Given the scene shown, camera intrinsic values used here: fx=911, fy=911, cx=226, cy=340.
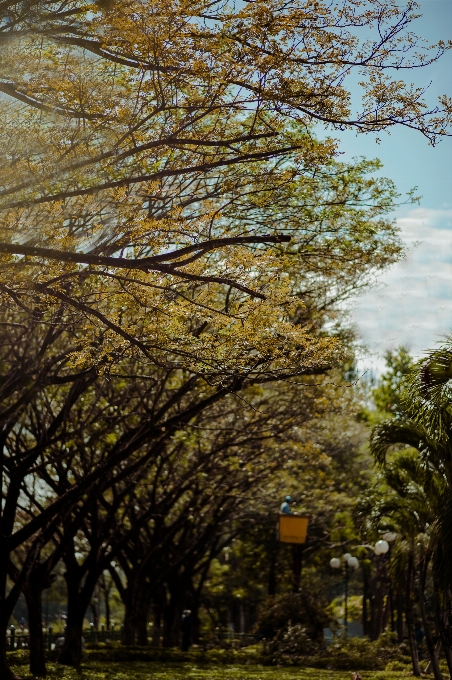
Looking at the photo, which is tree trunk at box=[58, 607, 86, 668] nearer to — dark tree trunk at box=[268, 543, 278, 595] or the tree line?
the tree line

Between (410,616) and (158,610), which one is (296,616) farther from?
(158,610)

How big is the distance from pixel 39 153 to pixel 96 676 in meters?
11.2

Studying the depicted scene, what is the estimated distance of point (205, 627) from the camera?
54969mm

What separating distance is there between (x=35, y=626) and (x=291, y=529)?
941 centimetres

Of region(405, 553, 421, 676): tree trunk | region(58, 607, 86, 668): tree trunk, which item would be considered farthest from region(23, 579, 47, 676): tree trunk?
region(405, 553, 421, 676): tree trunk

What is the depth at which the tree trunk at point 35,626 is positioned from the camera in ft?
56.9

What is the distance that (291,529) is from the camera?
25.3 meters

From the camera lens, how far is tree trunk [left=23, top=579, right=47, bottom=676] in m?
17.3

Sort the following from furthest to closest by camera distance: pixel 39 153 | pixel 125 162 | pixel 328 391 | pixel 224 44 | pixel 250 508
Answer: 1. pixel 250 508
2. pixel 328 391
3. pixel 125 162
4. pixel 39 153
5. pixel 224 44

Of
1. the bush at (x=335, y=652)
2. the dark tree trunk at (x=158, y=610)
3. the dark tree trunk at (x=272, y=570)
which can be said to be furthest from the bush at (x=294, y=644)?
the dark tree trunk at (x=272, y=570)

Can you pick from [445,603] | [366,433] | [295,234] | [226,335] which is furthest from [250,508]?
[226,335]

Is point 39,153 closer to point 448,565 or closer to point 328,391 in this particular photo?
point 448,565

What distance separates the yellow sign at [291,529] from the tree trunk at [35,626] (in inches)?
353

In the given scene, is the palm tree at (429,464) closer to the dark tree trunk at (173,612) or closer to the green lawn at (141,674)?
the green lawn at (141,674)
